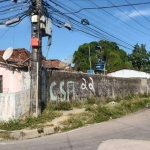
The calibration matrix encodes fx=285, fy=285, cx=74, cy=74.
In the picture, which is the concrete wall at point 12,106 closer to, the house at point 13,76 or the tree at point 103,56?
the house at point 13,76

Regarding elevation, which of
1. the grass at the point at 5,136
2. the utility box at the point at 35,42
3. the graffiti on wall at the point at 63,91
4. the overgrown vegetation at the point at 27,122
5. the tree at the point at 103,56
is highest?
the tree at the point at 103,56

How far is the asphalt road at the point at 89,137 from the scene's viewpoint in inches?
309

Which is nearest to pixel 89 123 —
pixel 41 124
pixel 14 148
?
pixel 41 124

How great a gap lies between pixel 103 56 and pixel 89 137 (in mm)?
41343

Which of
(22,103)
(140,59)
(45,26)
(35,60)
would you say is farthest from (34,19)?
(140,59)

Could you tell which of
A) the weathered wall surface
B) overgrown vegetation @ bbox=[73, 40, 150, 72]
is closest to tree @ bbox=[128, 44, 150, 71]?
overgrown vegetation @ bbox=[73, 40, 150, 72]

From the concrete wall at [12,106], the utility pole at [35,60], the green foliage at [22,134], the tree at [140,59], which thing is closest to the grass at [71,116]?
the concrete wall at [12,106]

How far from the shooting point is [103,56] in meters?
49.7

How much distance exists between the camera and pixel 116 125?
1123cm

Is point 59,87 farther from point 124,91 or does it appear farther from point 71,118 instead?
point 124,91

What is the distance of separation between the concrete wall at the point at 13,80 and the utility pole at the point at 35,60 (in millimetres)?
1128

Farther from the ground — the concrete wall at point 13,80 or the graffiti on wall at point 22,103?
the concrete wall at point 13,80

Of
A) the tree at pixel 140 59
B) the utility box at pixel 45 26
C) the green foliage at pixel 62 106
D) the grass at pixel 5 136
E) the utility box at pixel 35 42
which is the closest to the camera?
the grass at pixel 5 136

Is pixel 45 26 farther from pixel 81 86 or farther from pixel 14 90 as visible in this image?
pixel 81 86
